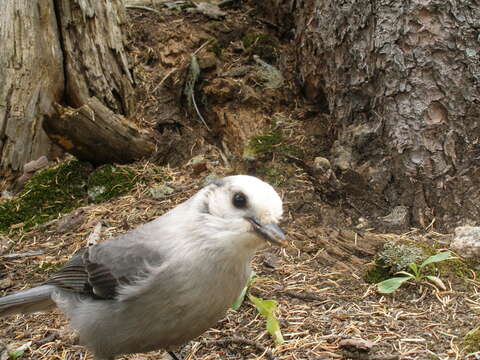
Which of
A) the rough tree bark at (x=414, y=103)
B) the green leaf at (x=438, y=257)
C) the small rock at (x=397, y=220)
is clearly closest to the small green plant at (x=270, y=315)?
the green leaf at (x=438, y=257)

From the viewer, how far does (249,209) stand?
9.39ft

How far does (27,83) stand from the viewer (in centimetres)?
600

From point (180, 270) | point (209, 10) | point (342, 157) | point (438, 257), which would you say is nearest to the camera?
point (180, 270)

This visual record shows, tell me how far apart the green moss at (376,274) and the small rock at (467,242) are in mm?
542

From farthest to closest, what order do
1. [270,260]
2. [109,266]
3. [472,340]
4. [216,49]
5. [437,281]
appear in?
1. [216,49]
2. [270,260]
3. [437,281]
4. [109,266]
5. [472,340]

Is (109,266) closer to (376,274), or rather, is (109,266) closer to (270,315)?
(270,315)

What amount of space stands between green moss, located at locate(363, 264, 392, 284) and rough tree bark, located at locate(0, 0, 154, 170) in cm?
286

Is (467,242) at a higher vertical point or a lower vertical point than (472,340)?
higher

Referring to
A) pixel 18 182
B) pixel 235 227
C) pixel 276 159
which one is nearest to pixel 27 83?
pixel 18 182

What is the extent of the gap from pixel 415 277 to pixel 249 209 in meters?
1.67

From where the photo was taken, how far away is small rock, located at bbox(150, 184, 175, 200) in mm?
5363

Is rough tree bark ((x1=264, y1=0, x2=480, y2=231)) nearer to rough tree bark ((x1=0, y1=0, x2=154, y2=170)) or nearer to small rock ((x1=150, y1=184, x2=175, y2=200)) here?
small rock ((x1=150, y1=184, x2=175, y2=200))

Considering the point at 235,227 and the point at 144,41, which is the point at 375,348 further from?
the point at 144,41

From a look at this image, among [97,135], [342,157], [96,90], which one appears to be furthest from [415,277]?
[96,90]
